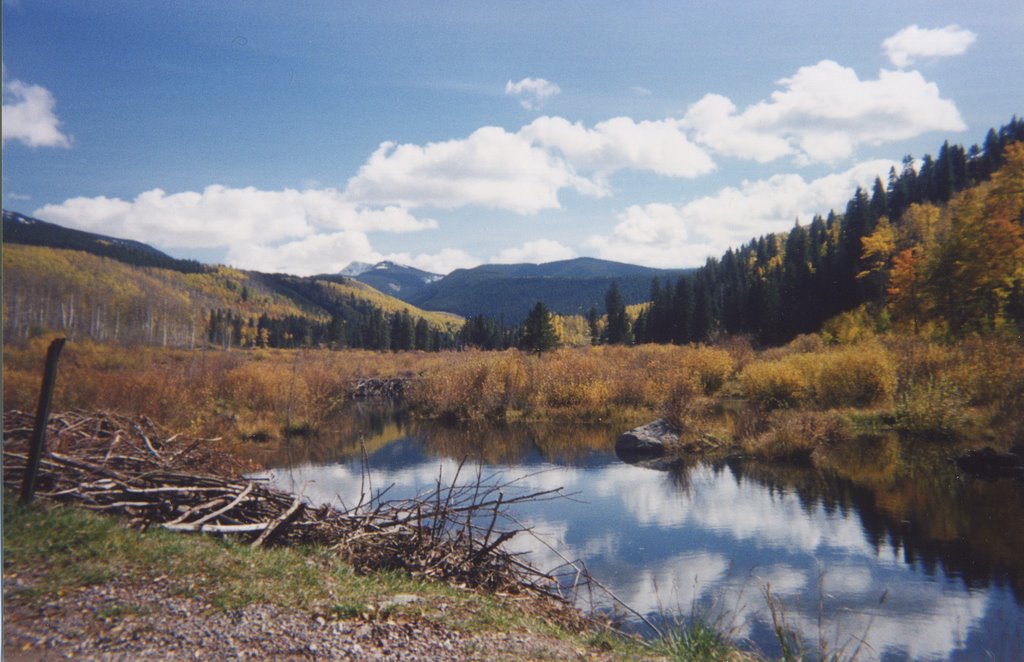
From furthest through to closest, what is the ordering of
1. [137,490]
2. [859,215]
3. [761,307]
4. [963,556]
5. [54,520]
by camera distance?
1. [761,307]
2. [859,215]
3. [963,556]
4. [137,490]
5. [54,520]

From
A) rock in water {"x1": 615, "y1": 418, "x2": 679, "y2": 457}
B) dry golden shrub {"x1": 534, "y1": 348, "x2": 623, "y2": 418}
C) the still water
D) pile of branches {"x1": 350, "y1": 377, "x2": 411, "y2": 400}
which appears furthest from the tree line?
pile of branches {"x1": 350, "y1": 377, "x2": 411, "y2": 400}

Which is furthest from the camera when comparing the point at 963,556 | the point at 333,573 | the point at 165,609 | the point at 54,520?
the point at 963,556

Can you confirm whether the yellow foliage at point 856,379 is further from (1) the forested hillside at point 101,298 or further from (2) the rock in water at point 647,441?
(1) the forested hillside at point 101,298

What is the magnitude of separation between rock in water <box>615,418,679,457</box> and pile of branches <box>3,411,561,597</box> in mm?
12584

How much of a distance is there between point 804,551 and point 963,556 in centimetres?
300

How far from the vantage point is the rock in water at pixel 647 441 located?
20891mm

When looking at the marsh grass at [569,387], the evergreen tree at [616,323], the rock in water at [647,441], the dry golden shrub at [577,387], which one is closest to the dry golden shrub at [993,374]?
the marsh grass at [569,387]

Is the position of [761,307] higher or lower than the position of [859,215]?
lower

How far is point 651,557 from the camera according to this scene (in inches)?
442

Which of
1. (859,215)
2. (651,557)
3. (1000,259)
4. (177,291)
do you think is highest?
(859,215)

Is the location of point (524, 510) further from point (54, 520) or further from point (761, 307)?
point (761, 307)

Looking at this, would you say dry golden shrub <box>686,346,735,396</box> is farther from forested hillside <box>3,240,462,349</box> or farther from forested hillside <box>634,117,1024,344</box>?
forested hillside <box>3,240,462,349</box>

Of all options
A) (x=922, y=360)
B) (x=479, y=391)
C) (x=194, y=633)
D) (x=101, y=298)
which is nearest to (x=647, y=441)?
(x=479, y=391)

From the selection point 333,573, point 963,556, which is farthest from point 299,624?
point 963,556
